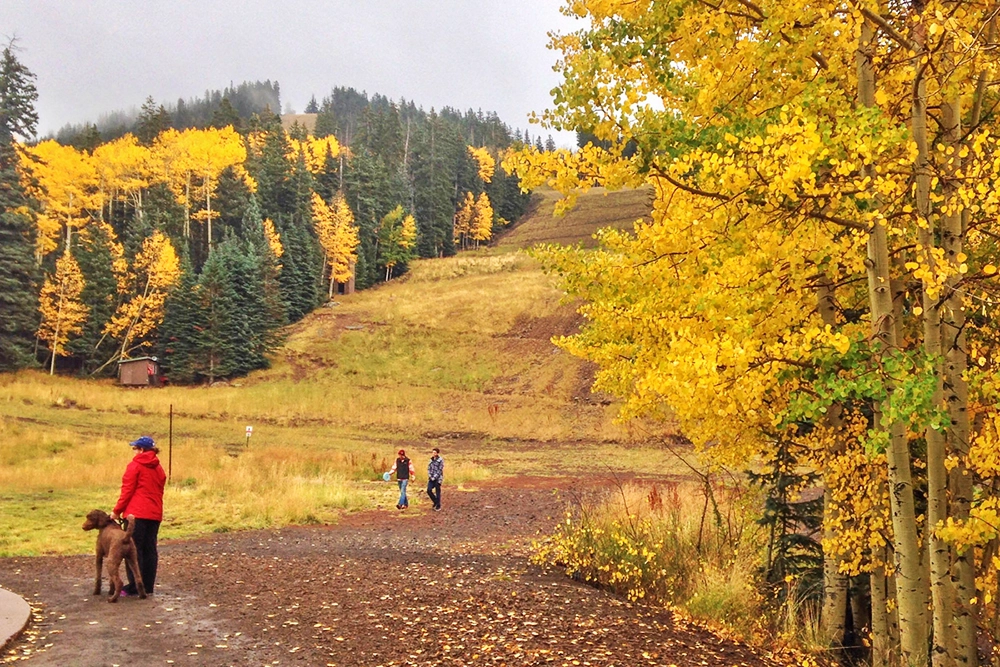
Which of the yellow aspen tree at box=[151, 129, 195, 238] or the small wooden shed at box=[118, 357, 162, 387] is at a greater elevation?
the yellow aspen tree at box=[151, 129, 195, 238]

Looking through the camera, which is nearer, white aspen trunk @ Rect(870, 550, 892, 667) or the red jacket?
white aspen trunk @ Rect(870, 550, 892, 667)

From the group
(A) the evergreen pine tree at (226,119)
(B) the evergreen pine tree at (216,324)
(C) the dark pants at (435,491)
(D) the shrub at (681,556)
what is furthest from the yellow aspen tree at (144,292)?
(D) the shrub at (681,556)

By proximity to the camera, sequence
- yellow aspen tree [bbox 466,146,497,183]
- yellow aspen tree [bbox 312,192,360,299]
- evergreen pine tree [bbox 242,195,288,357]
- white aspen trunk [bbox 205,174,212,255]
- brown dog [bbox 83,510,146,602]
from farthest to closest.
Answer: yellow aspen tree [bbox 466,146,497,183] < yellow aspen tree [bbox 312,192,360,299] < white aspen trunk [bbox 205,174,212,255] < evergreen pine tree [bbox 242,195,288,357] < brown dog [bbox 83,510,146,602]

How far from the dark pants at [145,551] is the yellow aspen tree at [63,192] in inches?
2281

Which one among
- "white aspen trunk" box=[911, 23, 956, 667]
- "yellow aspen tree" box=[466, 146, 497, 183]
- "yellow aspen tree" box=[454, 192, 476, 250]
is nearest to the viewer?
"white aspen trunk" box=[911, 23, 956, 667]

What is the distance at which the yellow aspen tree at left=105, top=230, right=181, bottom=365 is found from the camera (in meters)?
54.2

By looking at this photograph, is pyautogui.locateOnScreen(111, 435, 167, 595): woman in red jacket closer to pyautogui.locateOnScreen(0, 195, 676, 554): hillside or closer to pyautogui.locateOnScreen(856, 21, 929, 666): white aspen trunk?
pyautogui.locateOnScreen(0, 195, 676, 554): hillside

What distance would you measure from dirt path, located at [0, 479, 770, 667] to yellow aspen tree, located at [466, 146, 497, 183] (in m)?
105

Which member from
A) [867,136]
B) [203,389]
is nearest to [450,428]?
[203,389]

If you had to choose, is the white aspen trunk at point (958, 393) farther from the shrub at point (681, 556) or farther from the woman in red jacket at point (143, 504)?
the woman in red jacket at point (143, 504)

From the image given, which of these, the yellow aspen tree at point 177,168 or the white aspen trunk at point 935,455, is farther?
the yellow aspen tree at point 177,168

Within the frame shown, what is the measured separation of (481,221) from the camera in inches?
3979

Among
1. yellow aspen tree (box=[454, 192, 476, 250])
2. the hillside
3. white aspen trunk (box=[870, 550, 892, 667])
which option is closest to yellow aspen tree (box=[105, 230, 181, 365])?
the hillside

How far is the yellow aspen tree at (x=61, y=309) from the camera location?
50.8 meters
